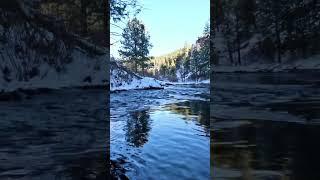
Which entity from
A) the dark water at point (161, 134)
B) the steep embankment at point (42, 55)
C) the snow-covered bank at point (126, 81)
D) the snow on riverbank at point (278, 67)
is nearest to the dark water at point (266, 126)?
the snow on riverbank at point (278, 67)

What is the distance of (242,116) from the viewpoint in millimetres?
2783

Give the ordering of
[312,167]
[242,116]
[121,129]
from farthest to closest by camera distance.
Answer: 1. [121,129]
2. [242,116]
3. [312,167]

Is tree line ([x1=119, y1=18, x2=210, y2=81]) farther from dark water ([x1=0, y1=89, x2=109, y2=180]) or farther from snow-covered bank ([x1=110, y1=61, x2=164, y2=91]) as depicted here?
dark water ([x1=0, y1=89, x2=109, y2=180])

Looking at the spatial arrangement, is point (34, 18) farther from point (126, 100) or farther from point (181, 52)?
point (181, 52)

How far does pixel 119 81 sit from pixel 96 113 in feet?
2.68

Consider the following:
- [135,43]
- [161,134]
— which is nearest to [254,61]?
[161,134]

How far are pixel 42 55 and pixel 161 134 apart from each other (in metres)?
1.08

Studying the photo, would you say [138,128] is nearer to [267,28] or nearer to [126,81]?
[126,81]

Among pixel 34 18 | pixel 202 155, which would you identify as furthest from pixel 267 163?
pixel 34 18

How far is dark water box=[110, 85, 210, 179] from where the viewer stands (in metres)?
3.14

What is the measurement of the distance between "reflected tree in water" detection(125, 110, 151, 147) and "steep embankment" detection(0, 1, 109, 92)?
0.50 m

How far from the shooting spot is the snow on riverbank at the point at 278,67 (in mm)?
2670

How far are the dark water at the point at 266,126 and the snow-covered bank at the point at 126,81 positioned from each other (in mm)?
1324

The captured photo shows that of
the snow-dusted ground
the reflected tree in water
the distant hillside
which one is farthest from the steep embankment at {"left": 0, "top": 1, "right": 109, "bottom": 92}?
the distant hillside
